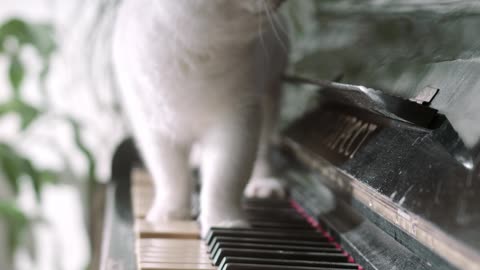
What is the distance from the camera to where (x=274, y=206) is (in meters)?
1.19

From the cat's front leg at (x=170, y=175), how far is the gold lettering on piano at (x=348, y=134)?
25 centimetres

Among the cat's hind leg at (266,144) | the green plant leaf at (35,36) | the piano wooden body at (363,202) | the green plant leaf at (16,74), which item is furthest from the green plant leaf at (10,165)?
the cat's hind leg at (266,144)

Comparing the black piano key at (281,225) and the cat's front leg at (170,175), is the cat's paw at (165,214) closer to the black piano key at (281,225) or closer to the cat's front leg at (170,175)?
the cat's front leg at (170,175)

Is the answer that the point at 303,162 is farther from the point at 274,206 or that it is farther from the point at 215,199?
the point at 215,199

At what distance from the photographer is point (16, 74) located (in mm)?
1720

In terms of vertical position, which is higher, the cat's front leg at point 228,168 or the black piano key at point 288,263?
the cat's front leg at point 228,168

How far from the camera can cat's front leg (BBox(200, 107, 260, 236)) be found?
1034mm

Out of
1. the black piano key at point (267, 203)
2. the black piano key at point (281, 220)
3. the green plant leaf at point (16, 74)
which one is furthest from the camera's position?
the green plant leaf at point (16, 74)

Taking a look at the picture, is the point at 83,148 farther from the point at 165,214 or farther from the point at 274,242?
the point at 274,242

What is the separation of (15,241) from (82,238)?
424 mm

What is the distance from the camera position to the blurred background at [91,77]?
774mm

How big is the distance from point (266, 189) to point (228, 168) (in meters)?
0.24

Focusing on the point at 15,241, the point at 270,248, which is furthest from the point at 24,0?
the point at 270,248

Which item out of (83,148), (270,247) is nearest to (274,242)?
(270,247)
